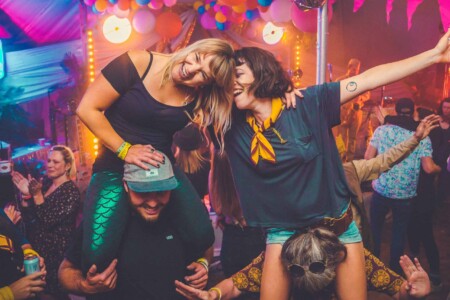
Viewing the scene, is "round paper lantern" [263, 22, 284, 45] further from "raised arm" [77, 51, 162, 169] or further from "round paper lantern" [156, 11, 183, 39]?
"raised arm" [77, 51, 162, 169]

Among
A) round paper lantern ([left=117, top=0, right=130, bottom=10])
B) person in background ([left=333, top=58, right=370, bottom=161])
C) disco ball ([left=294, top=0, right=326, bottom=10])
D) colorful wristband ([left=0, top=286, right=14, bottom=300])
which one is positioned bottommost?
person in background ([left=333, top=58, right=370, bottom=161])

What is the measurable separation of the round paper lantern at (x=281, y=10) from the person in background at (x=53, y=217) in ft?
12.8

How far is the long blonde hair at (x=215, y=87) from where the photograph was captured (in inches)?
75.9

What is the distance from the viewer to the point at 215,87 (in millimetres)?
2080

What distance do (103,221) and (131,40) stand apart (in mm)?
6137

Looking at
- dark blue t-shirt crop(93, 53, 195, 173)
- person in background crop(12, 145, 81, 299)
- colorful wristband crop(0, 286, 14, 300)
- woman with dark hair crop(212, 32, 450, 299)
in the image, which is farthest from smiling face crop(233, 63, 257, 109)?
person in background crop(12, 145, 81, 299)

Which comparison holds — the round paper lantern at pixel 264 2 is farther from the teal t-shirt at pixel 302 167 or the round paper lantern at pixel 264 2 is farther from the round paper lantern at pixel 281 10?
the teal t-shirt at pixel 302 167

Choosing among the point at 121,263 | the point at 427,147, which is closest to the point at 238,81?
the point at 121,263

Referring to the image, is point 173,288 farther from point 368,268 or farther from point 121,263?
point 368,268

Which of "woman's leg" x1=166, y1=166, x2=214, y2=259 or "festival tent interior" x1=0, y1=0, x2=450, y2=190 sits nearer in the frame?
"woman's leg" x1=166, y1=166, x2=214, y2=259

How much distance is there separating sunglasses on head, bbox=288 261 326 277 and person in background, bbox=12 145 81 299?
1.82 meters

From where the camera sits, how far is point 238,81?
206 centimetres

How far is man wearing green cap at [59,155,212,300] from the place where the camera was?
6.70 ft

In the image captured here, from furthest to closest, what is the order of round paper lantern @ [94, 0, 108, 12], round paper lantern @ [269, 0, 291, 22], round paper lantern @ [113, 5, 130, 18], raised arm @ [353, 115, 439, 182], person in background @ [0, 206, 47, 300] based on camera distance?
round paper lantern @ [113, 5, 130, 18] < round paper lantern @ [94, 0, 108, 12] < round paper lantern @ [269, 0, 291, 22] < raised arm @ [353, 115, 439, 182] < person in background @ [0, 206, 47, 300]
